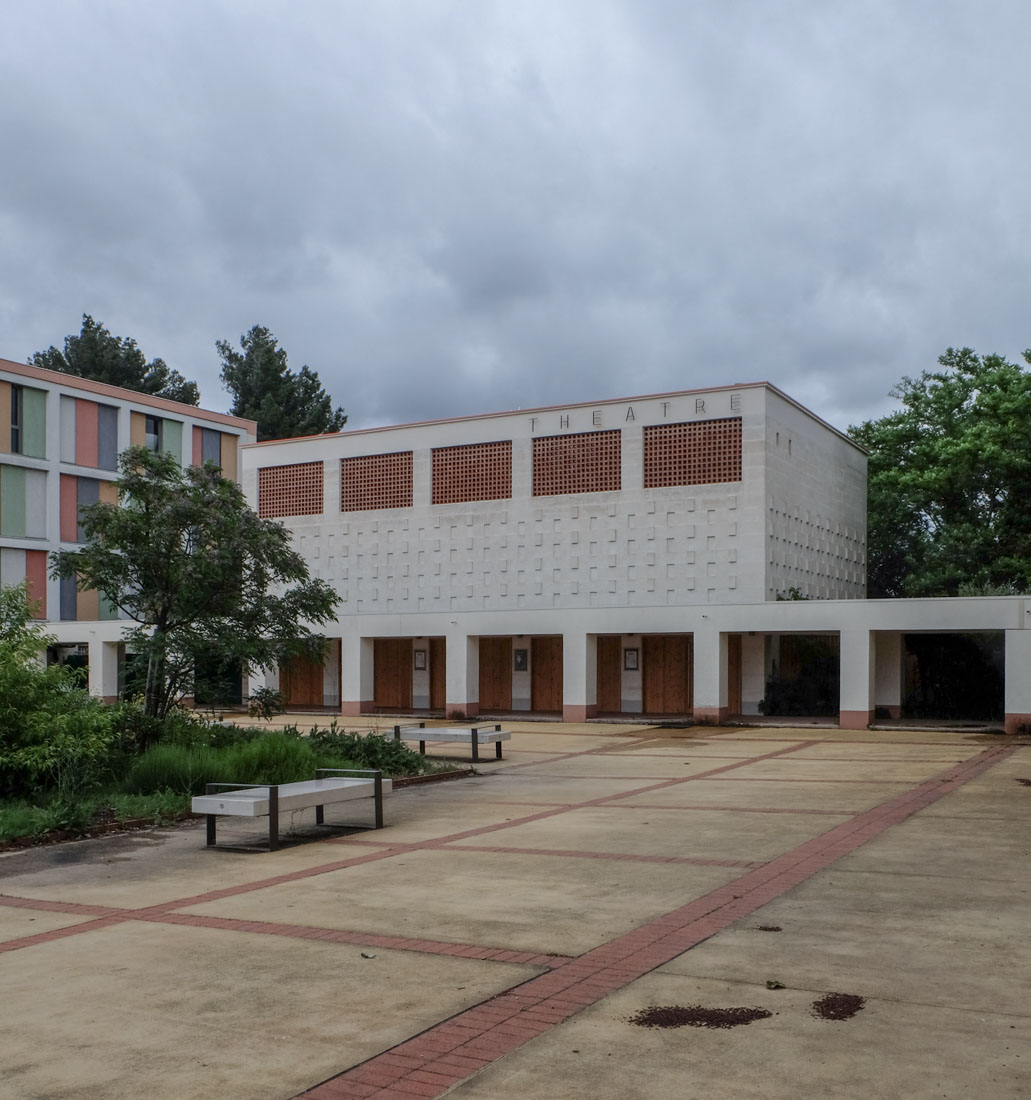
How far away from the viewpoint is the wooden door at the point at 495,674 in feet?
136

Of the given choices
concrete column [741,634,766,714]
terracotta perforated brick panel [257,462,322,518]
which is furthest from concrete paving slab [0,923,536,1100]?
terracotta perforated brick panel [257,462,322,518]

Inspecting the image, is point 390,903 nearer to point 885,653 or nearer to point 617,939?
point 617,939

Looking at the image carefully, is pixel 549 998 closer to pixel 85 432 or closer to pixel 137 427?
pixel 85 432

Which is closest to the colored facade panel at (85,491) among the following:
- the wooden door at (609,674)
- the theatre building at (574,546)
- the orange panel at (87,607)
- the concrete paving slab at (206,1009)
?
the orange panel at (87,607)

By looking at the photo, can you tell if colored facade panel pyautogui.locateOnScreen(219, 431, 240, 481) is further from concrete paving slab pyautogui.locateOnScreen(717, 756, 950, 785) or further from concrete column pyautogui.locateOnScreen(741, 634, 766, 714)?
concrete paving slab pyautogui.locateOnScreen(717, 756, 950, 785)

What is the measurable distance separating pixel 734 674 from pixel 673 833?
85.2ft

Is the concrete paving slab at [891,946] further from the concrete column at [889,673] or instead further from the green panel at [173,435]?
the green panel at [173,435]

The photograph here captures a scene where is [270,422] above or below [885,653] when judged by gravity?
above

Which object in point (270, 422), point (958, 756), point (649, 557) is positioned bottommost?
point (958, 756)

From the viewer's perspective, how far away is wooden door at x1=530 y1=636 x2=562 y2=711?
4069cm

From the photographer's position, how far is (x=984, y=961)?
7355 millimetres

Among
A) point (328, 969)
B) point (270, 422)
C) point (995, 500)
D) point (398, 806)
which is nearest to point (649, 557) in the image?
point (995, 500)

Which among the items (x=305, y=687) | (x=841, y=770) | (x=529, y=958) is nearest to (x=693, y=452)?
(x=305, y=687)

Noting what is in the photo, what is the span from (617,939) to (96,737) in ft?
27.5
